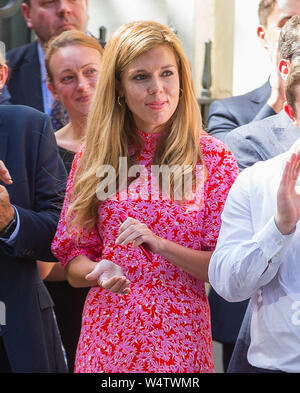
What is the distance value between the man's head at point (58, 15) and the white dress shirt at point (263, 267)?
187 centimetres

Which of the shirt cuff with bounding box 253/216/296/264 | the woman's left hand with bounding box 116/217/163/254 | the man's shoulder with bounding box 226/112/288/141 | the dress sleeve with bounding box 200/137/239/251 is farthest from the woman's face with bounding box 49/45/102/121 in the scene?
the shirt cuff with bounding box 253/216/296/264

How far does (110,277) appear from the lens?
7.04 ft

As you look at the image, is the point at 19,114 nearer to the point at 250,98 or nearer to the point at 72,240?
the point at 72,240

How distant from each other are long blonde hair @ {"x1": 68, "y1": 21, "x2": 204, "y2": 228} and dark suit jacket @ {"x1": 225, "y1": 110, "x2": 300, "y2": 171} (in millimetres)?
283

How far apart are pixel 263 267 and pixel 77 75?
1652mm

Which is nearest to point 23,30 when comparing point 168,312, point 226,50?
point 226,50

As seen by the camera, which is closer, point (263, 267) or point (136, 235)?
point (263, 267)

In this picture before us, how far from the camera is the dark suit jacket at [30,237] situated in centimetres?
251

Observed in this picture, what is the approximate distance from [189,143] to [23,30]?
8.74ft

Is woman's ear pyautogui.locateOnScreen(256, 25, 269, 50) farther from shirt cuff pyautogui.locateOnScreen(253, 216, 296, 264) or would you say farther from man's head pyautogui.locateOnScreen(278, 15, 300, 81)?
shirt cuff pyautogui.locateOnScreen(253, 216, 296, 264)

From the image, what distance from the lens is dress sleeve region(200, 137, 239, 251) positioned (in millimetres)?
2307

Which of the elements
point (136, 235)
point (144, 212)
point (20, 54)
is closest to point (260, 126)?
point (144, 212)

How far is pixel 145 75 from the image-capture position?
2.40m

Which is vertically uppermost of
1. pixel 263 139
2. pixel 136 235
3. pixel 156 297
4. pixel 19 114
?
pixel 19 114
